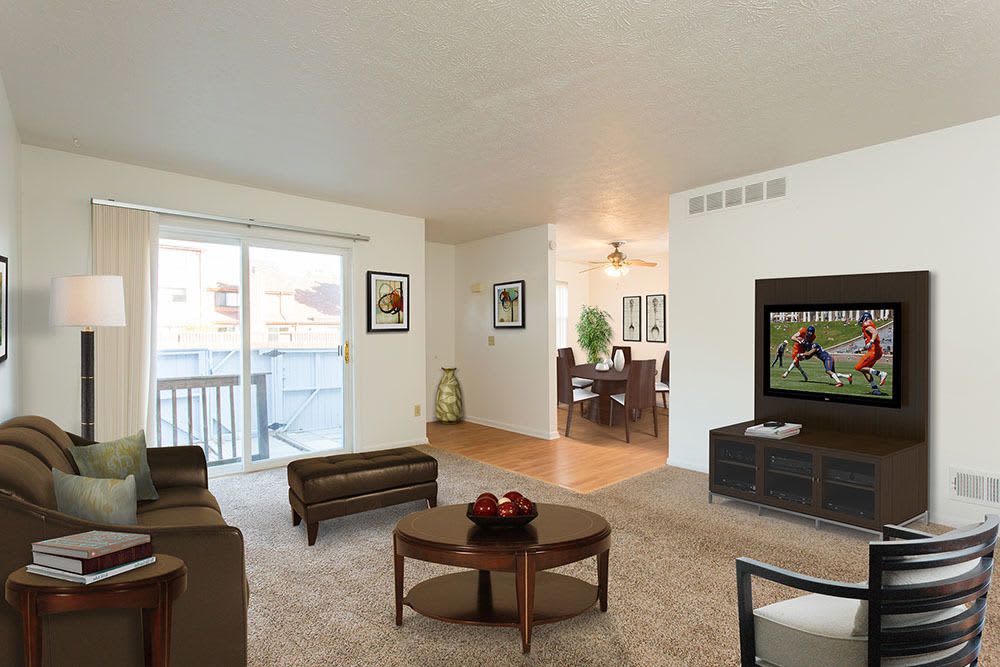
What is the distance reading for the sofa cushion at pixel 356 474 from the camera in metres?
3.43

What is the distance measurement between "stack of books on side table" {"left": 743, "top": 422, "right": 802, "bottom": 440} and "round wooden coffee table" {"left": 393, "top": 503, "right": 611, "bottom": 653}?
1844 mm

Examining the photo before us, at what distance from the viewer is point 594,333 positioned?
9.84 meters

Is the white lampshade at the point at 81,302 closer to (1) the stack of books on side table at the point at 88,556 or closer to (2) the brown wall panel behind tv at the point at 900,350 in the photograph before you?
(1) the stack of books on side table at the point at 88,556

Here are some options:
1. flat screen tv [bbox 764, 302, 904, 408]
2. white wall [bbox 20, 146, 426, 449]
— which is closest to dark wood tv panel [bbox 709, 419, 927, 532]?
flat screen tv [bbox 764, 302, 904, 408]

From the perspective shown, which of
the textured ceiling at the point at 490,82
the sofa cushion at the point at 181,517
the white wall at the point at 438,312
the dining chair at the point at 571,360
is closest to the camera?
the textured ceiling at the point at 490,82

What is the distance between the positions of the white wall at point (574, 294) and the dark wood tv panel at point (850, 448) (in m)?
5.97

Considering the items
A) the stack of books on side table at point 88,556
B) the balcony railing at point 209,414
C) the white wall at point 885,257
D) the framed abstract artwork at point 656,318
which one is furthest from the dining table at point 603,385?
the stack of books on side table at point 88,556

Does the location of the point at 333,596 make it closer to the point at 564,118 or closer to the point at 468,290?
the point at 564,118

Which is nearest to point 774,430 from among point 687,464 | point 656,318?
point 687,464

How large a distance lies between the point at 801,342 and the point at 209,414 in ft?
15.7

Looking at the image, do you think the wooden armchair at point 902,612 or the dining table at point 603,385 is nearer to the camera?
the wooden armchair at point 902,612

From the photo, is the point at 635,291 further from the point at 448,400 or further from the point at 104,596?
the point at 104,596

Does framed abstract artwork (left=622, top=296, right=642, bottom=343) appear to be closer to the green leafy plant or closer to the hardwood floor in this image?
the green leafy plant

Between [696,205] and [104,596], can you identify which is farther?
[696,205]
